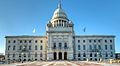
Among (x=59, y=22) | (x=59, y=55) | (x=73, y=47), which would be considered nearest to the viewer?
(x=59, y=55)

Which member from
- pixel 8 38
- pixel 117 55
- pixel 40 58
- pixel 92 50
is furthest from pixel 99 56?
pixel 8 38

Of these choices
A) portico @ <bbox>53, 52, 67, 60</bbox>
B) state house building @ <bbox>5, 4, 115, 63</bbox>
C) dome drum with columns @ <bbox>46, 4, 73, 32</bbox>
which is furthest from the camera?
state house building @ <bbox>5, 4, 115, 63</bbox>

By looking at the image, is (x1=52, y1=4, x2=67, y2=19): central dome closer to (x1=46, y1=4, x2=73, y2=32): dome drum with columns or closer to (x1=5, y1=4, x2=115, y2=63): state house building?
(x1=46, y1=4, x2=73, y2=32): dome drum with columns

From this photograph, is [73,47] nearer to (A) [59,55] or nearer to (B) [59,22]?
(A) [59,55]

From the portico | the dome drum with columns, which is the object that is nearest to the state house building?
the dome drum with columns

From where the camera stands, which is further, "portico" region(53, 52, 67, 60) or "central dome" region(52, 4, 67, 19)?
"central dome" region(52, 4, 67, 19)

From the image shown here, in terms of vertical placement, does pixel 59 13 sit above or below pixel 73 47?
above

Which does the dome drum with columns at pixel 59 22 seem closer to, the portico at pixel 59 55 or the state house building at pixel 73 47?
the state house building at pixel 73 47

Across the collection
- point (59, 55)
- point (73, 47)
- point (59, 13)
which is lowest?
point (59, 55)

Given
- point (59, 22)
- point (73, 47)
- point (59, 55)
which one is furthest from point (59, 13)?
point (59, 55)

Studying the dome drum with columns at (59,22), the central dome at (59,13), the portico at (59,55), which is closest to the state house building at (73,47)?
the dome drum with columns at (59,22)

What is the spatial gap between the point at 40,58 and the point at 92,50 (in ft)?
84.5

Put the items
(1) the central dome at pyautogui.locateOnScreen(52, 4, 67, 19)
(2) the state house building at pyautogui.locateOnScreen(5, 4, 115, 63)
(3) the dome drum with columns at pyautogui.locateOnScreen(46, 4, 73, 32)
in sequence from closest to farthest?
(3) the dome drum with columns at pyautogui.locateOnScreen(46, 4, 73, 32)
(2) the state house building at pyautogui.locateOnScreen(5, 4, 115, 63)
(1) the central dome at pyautogui.locateOnScreen(52, 4, 67, 19)

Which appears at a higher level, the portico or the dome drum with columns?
the dome drum with columns
